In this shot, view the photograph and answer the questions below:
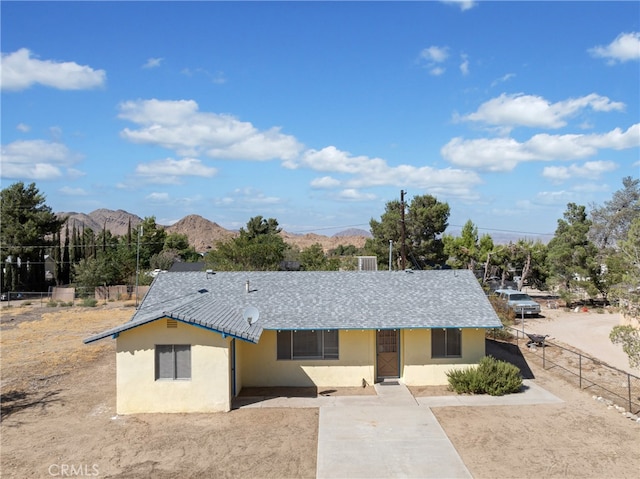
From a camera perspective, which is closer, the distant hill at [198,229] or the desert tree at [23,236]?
the desert tree at [23,236]

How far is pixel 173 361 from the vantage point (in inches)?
567

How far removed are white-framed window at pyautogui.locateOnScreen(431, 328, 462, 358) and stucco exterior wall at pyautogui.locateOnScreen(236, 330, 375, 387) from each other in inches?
84.4

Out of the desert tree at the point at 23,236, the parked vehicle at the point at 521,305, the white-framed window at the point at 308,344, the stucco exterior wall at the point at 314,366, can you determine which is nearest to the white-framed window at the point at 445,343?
the stucco exterior wall at the point at 314,366

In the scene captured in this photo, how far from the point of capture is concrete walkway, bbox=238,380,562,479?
10.7 m

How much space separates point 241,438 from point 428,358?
739 centimetres

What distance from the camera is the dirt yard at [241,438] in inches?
423

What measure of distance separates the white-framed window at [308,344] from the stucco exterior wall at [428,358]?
2475 mm

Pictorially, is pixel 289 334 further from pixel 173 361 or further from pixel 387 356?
pixel 173 361

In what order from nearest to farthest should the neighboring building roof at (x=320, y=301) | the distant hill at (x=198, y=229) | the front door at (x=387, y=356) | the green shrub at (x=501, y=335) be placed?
the neighboring building roof at (x=320, y=301), the front door at (x=387, y=356), the green shrub at (x=501, y=335), the distant hill at (x=198, y=229)

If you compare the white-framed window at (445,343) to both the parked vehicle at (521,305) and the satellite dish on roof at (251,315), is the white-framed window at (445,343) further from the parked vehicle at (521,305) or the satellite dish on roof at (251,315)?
the parked vehicle at (521,305)

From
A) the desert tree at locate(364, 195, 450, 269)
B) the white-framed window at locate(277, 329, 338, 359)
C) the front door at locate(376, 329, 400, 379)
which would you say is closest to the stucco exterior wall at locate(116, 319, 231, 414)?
the white-framed window at locate(277, 329, 338, 359)

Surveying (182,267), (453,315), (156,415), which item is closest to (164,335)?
(156,415)

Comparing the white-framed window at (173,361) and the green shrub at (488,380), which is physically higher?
the white-framed window at (173,361)

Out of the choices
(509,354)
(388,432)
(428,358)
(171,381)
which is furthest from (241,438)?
(509,354)
